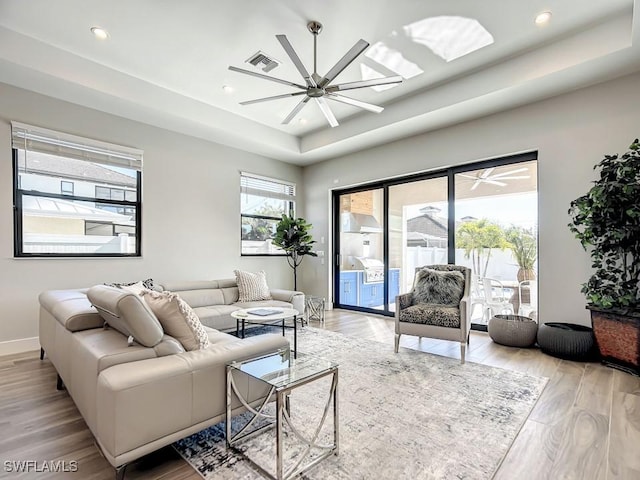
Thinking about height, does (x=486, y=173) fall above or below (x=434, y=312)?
above

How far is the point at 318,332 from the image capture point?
4.63 meters

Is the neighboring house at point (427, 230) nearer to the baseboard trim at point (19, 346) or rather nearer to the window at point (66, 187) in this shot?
the window at point (66, 187)

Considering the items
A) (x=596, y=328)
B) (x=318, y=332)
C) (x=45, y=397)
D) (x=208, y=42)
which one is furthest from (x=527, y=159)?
(x=45, y=397)

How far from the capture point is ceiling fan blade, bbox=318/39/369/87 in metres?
2.49

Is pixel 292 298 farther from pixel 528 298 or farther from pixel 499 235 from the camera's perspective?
pixel 528 298

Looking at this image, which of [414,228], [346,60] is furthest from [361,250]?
[346,60]

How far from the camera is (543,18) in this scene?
2.98m

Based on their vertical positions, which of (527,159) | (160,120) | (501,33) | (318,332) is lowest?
(318,332)

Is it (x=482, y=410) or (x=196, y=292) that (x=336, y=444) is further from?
(x=196, y=292)

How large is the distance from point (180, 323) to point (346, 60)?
7.86 feet

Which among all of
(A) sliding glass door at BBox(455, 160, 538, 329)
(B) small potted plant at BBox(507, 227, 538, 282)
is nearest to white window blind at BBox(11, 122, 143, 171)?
(A) sliding glass door at BBox(455, 160, 538, 329)

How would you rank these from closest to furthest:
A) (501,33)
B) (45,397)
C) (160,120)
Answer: (45,397) → (501,33) → (160,120)

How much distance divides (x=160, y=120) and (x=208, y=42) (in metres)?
1.72

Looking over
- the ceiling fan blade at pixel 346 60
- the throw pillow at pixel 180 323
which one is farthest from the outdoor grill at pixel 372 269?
the throw pillow at pixel 180 323
